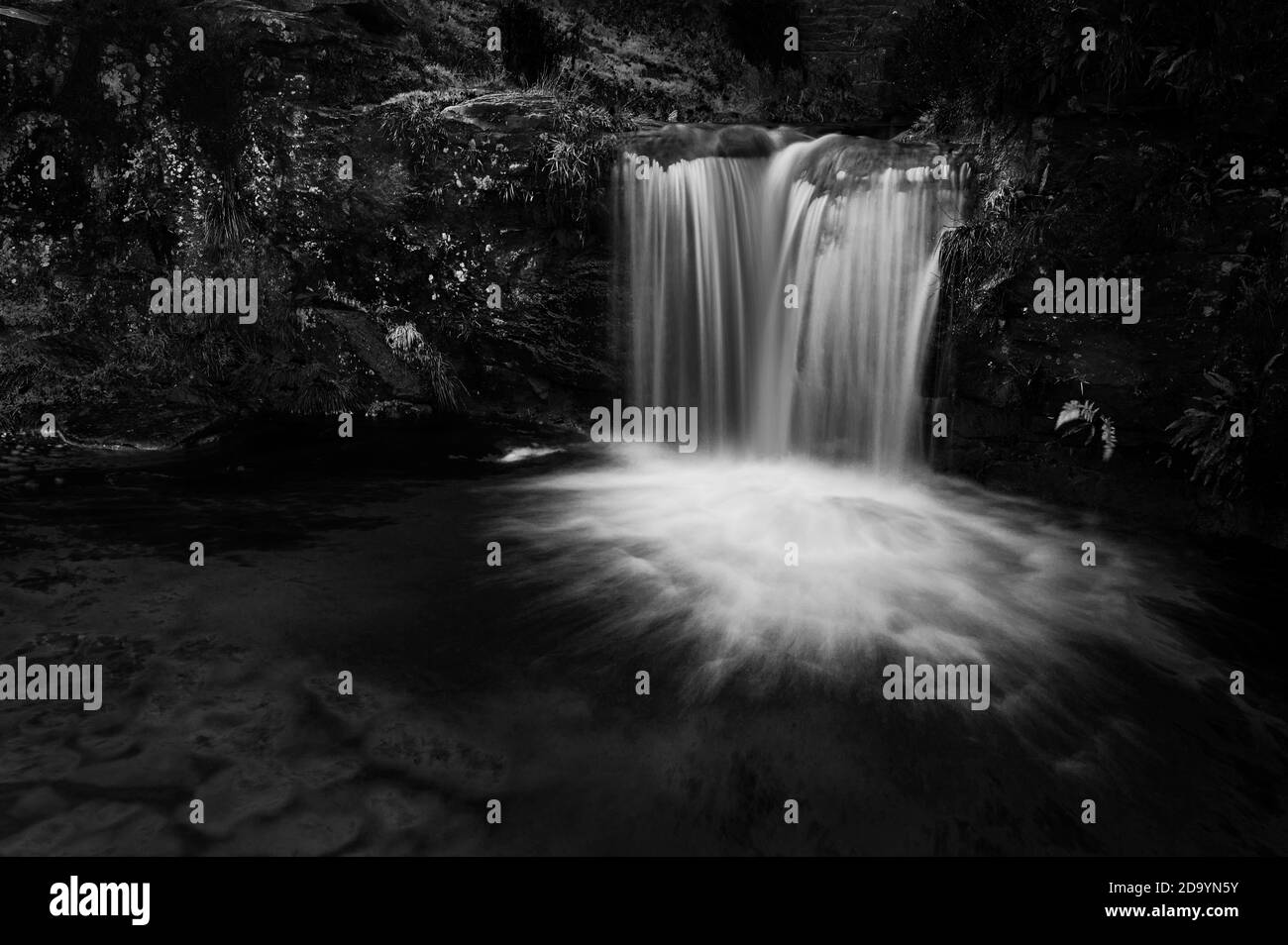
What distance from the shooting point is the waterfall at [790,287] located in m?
7.68

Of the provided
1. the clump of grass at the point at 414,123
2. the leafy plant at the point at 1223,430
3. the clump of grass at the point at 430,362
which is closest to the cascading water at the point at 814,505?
the leafy plant at the point at 1223,430

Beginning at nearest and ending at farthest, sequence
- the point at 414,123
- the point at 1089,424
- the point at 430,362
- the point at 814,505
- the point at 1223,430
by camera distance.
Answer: the point at 1223,430, the point at 1089,424, the point at 814,505, the point at 414,123, the point at 430,362

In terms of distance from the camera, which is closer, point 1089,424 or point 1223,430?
point 1223,430

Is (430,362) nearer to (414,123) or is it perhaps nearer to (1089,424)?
(414,123)

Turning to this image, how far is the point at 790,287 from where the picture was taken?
27.0ft

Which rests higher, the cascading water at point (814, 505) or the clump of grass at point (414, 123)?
the clump of grass at point (414, 123)

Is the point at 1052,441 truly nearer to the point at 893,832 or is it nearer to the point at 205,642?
the point at 893,832

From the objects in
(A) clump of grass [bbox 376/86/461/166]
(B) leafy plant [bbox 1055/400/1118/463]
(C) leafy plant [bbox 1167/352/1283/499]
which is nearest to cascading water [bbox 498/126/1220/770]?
(B) leafy plant [bbox 1055/400/1118/463]

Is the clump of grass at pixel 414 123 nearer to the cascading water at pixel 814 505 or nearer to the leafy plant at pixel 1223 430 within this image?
the cascading water at pixel 814 505

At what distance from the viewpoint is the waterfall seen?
7.68 m

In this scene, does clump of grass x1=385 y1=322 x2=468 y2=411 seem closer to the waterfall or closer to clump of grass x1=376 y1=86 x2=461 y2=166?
clump of grass x1=376 y1=86 x2=461 y2=166

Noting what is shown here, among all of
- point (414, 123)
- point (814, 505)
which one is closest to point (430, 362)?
point (414, 123)

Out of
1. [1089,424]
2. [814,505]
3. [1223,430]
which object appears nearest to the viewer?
[1223,430]
